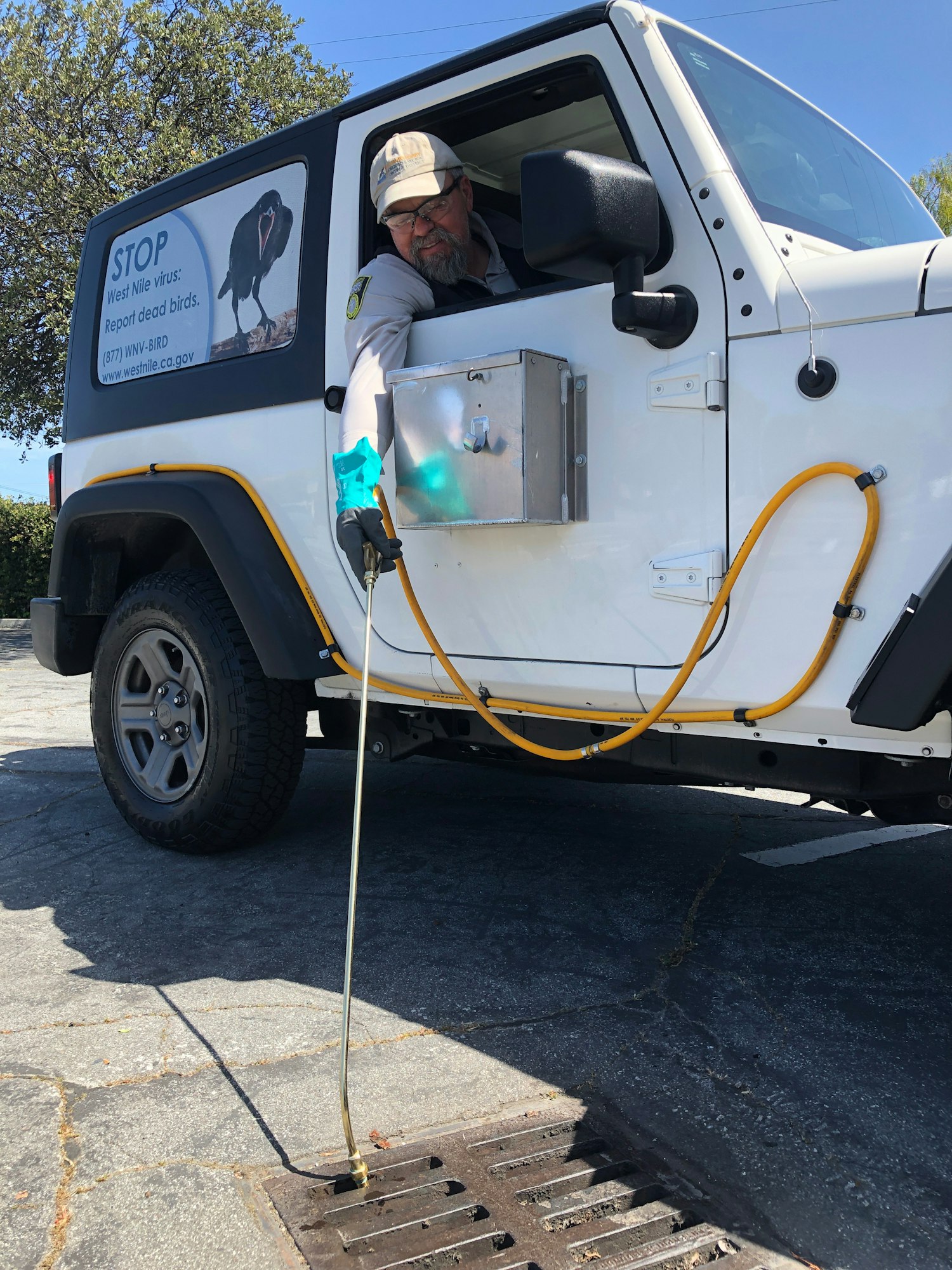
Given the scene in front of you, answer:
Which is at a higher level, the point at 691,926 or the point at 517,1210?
the point at 691,926

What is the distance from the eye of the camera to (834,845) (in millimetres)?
4039

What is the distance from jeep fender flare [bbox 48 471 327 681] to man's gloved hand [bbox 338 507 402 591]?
0.72m

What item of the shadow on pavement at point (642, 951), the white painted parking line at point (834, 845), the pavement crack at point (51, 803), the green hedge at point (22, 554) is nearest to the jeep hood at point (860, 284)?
the shadow on pavement at point (642, 951)

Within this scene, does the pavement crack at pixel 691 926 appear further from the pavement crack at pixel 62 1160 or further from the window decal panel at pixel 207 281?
the window decal panel at pixel 207 281

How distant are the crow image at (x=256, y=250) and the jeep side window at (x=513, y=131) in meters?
0.37

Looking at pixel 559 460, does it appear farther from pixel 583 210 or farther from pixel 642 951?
pixel 642 951

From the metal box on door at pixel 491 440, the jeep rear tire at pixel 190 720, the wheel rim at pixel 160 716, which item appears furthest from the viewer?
the wheel rim at pixel 160 716

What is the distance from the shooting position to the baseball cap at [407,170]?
2.97 metres

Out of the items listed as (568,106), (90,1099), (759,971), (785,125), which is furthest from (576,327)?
(90,1099)

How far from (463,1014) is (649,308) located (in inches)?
67.1

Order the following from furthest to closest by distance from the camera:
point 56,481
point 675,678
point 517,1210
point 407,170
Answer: point 56,481 < point 407,170 < point 675,678 < point 517,1210

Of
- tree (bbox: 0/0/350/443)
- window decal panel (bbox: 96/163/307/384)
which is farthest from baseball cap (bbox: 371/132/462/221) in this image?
tree (bbox: 0/0/350/443)

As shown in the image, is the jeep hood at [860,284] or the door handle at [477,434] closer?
the jeep hood at [860,284]

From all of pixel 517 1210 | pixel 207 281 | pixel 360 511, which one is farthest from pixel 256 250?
pixel 517 1210
